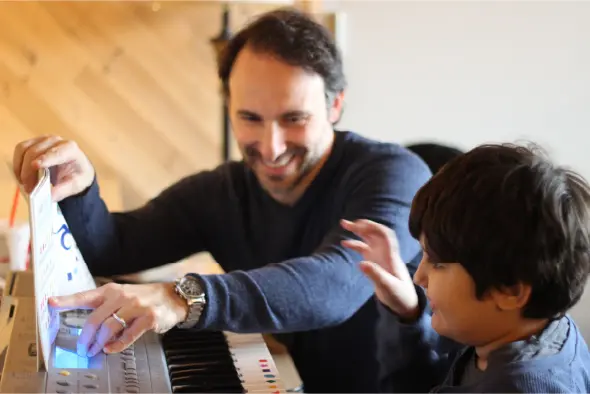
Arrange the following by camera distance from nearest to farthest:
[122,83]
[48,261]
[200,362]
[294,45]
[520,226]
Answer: [520,226]
[48,261]
[200,362]
[294,45]
[122,83]

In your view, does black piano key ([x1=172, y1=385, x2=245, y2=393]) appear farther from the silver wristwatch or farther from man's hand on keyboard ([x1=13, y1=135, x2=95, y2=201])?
man's hand on keyboard ([x1=13, y1=135, x2=95, y2=201])

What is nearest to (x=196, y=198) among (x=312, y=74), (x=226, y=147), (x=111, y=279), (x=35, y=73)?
(x=111, y=279)

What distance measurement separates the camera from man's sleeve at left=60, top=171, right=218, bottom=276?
1.22 m

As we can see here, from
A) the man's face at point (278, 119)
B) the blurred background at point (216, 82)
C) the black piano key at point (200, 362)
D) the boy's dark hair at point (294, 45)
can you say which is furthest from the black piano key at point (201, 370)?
the blurred background at point (216, 82)

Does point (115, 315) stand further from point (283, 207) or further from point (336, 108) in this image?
point (336, 108)

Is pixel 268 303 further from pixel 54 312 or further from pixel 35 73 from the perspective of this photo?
pixel 35 73

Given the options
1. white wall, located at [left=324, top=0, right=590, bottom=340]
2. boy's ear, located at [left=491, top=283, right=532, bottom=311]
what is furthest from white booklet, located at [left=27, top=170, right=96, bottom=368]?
white wall, located at [left=324, top=0, right=590, bottom=340]

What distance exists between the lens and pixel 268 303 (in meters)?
0.96

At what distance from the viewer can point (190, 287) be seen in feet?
2.97

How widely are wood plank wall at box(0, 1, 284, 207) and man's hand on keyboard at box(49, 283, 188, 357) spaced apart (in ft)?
4.61

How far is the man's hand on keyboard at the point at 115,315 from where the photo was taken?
84cm

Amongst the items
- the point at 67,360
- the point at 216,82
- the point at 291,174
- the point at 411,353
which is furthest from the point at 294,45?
the point at 216,82

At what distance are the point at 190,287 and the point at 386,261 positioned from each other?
0.27 metres

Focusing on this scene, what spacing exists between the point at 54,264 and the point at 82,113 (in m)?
1.46
